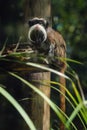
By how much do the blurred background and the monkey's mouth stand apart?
2667 millimetres

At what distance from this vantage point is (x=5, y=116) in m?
8.16

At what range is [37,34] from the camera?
4.93 meters

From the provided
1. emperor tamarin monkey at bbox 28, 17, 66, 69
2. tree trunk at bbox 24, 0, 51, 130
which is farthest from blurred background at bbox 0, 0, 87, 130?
tree trunk at bbox 24, 0, 51, 130

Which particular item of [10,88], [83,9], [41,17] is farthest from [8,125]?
[41,17]

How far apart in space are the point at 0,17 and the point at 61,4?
1249 millimetres

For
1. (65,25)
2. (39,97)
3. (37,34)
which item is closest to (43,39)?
(37,34)

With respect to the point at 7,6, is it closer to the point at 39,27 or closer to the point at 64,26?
the point at 64,26

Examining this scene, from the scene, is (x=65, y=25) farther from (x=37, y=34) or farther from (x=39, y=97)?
(x=39, y=97)

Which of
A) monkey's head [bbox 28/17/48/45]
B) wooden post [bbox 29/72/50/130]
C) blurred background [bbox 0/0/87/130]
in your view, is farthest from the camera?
blurred background [bbox 0/0/87/130]

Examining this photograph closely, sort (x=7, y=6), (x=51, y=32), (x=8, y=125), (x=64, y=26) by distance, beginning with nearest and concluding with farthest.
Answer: (x=51, y=32) < (x=8, y=125) < (x=7, y=6) < (x=64, y=26)

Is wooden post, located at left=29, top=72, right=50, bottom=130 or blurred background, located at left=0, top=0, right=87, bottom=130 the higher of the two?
wooden post, located at left=29, top=72, right=50, bottom=130

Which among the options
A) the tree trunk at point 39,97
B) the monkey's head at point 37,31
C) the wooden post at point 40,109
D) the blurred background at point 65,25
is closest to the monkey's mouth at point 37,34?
the monkey's head at point 37,31

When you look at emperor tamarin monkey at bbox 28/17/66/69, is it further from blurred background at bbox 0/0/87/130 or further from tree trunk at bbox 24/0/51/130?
blurred background at bbox 0/0/87/130

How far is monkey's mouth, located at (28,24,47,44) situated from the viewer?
4891mm
